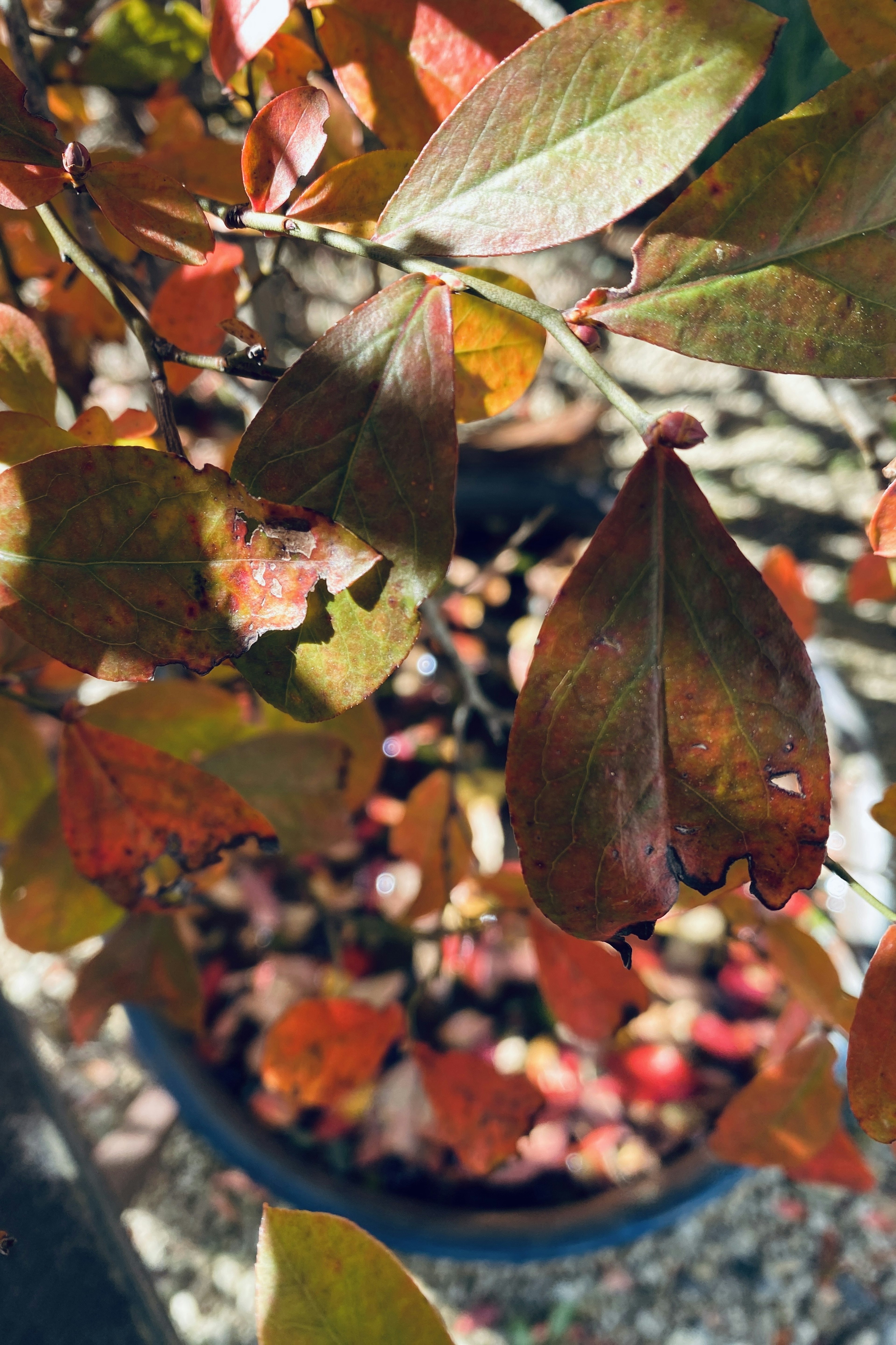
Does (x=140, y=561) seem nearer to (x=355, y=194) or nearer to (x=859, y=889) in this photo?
(x=355, y=194)

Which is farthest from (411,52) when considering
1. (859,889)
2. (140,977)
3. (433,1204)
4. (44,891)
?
(433,1204)

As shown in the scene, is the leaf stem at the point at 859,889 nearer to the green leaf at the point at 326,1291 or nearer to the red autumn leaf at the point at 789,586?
the green leaf at the point at 326,1291

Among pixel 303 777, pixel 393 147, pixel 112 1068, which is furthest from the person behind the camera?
pixel 112 1068

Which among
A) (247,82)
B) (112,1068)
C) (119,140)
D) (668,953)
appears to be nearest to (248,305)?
(247,82)

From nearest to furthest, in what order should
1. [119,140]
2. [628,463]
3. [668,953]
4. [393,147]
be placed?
1. [393,147]
2. [119,140]
3. [668,953]
4. [628,463]

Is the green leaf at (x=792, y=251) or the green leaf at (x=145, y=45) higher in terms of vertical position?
the green leaf at (x=145, y=45)

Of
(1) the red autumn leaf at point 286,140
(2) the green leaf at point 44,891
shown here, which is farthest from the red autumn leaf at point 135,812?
(1) the red autumn leaf at point 286,140

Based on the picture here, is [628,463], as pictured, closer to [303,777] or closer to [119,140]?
[119,140]
